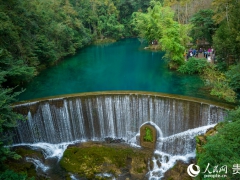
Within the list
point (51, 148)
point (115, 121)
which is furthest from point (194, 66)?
point (51, 148)

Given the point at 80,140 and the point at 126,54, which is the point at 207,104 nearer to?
the point at 80,140

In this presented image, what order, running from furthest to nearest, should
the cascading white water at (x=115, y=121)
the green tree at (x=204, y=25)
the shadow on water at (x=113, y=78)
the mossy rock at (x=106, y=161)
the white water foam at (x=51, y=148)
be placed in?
the green tree at (x=204, y=25) → the shadow on water at (x=113, y=78) → the white water foam at (x=51, y=148) → the cascading white water at (x=115, y=121) → the mossy rock at (x=106, y=161)

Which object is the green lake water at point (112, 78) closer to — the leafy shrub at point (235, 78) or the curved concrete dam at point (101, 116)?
the leafy shrub at point (235, 78)

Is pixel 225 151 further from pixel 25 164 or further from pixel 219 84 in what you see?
pixel 25 164

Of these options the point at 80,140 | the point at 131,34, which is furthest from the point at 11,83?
the point at 131,34

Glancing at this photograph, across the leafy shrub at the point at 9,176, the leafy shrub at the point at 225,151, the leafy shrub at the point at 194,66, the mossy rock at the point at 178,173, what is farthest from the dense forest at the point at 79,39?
the mossy rock at the point at 178,173

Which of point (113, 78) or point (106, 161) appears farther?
point (113, 78)

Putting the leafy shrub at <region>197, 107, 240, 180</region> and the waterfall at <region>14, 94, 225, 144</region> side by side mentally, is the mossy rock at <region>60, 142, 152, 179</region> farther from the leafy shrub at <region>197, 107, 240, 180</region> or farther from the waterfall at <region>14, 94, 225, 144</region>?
the leafy shrub at <region>197, 107, 240, 180</region>
